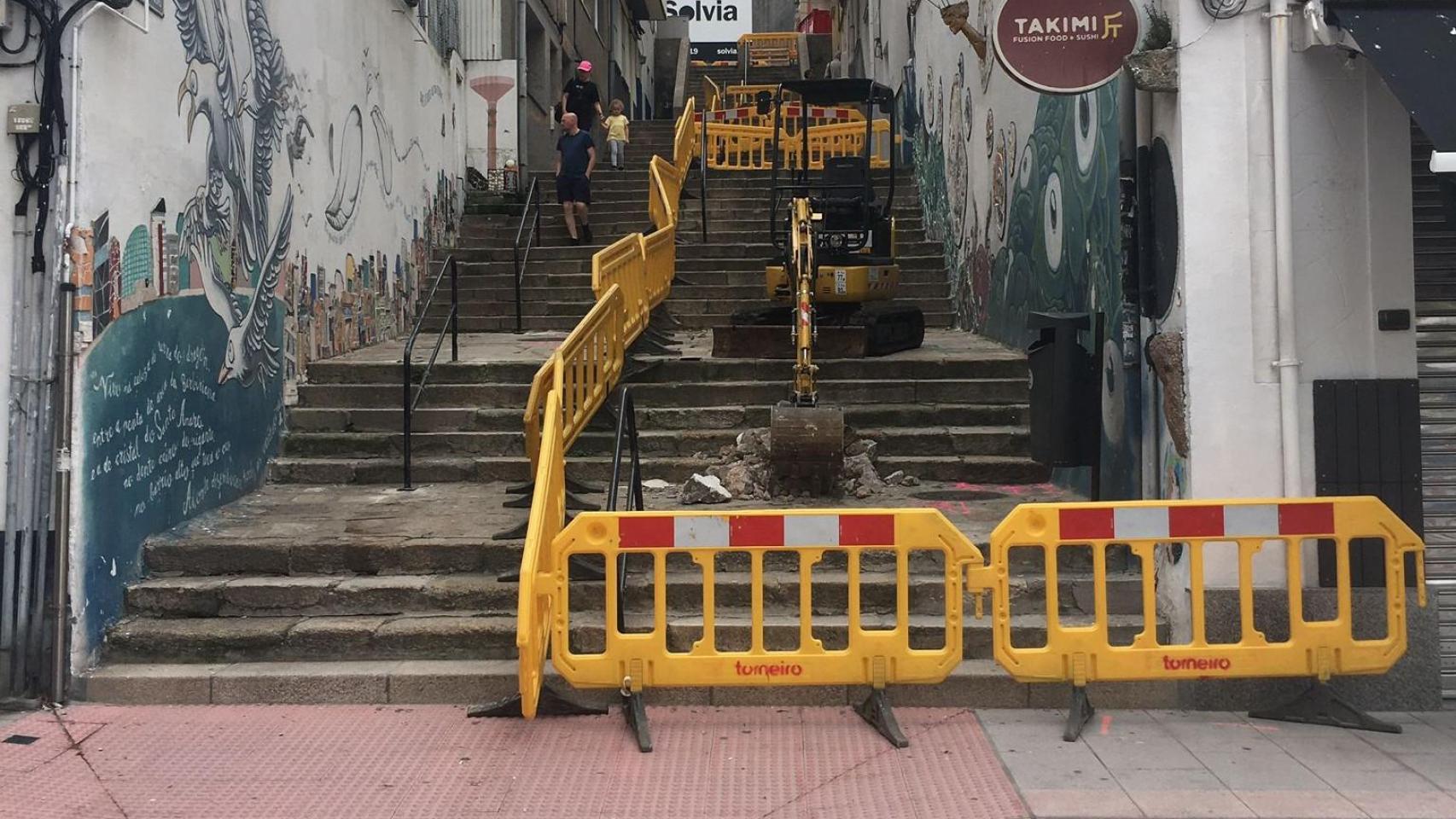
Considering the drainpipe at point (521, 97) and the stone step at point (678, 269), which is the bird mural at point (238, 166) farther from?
the drainpipe at point (521, 97)

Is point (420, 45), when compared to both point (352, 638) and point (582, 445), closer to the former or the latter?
point (582, 445)

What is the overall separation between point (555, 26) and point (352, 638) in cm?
1921

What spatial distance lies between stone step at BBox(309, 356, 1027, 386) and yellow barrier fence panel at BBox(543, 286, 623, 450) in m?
0.48

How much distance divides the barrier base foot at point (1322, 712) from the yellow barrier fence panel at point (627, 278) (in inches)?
240

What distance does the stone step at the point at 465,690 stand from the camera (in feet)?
18.7

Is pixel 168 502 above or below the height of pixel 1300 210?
below

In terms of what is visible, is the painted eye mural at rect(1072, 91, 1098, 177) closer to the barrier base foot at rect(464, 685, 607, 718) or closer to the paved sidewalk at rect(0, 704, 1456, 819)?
the paved sidewalk at rect(0, 704, 1456, 819)

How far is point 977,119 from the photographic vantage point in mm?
12633

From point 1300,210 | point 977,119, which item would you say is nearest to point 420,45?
point 977,119

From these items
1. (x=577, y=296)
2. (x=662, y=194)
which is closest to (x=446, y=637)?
(x=577, y=296)

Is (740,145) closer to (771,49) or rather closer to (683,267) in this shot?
(683,267)

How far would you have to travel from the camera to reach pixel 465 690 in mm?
5773

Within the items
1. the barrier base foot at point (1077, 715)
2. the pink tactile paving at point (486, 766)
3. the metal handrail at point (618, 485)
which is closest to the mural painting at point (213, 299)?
the pink tactile paving at point (486, 766)

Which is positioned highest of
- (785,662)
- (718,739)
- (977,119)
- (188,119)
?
(977,119)
